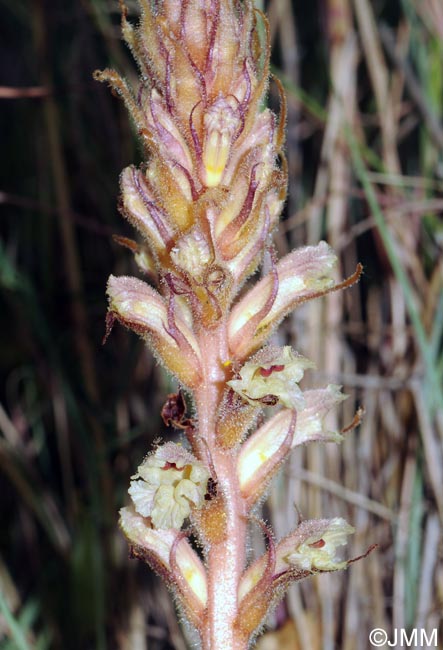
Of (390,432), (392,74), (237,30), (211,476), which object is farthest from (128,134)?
(211,476)

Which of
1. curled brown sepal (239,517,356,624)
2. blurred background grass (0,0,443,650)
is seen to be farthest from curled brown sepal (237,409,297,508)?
blurred background grass (0,0,443,650)

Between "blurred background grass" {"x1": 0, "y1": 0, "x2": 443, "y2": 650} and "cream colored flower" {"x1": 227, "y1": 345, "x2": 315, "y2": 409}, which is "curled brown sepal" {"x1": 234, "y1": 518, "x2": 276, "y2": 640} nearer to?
"cream colored flower" {"x1": 227, "y1": 345, "x2": 315, "y2": 409}

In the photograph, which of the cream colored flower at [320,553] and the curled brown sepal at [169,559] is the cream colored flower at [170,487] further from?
the cream colored flower at [320,553]

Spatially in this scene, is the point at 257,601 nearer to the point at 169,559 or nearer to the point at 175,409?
the point at 169,559

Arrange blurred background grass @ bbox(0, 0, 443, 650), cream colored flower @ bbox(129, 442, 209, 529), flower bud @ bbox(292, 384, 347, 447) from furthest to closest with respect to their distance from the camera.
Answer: blurred background grass @ bbox(0, 0, 443, 650)
flower bud @ bbox(292, 384, 347, 447)
cream colored flower @ bbox(129, 442, 209, 529)

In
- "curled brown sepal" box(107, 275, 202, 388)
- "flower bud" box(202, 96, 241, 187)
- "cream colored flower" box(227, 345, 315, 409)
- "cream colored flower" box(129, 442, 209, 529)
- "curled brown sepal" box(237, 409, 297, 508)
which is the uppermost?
"flower bud" box(202, 96, 241, 187)

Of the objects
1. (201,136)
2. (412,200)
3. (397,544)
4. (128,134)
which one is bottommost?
(397,544)

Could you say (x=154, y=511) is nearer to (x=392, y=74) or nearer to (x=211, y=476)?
(x=211, y=476)

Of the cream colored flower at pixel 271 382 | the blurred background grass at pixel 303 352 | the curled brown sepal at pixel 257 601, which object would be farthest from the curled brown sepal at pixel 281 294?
the blurred background grass at pixel 303 352
